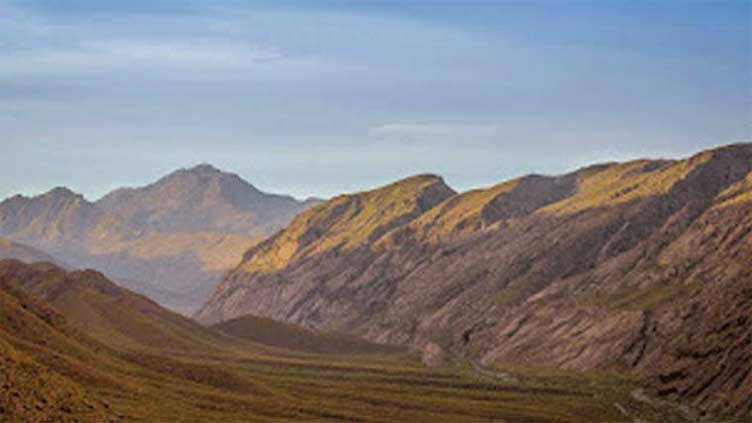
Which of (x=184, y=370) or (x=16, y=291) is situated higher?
(x=16, y=291)

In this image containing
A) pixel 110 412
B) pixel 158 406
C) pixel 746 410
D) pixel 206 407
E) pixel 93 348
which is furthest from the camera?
pixel 746 410

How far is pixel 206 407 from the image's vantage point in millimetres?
160625

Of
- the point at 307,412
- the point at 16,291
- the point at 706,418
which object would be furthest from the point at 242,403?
the point at 706,418

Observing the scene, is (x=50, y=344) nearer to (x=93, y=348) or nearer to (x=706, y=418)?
(x=93, y=348)

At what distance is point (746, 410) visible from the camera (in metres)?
Answer: 198

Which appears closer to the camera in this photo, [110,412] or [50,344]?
[110,412]

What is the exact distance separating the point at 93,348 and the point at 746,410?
97.1 m

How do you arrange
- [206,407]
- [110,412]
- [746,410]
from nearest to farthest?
[110,412] → [206,407] → [746,410]

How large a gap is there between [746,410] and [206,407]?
280ft

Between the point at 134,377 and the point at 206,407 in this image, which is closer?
the point at 206,407

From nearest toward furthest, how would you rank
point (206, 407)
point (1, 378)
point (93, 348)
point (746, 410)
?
point (1, 378)
point (206, 407)
point (93, 348)
point (746, 410)

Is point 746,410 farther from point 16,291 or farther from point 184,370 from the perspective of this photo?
point 16,291

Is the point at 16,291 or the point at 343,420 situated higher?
the point at 16,291

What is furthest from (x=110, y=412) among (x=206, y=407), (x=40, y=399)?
(x=206, y=407)
